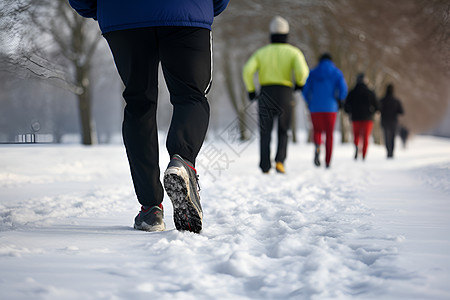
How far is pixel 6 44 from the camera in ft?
12.2

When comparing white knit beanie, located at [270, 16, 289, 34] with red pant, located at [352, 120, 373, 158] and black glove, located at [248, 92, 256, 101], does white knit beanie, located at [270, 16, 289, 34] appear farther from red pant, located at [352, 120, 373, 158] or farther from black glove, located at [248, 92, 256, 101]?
red pant, located at [352, 120, 373, 158]

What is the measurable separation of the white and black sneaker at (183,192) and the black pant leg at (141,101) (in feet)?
0.97

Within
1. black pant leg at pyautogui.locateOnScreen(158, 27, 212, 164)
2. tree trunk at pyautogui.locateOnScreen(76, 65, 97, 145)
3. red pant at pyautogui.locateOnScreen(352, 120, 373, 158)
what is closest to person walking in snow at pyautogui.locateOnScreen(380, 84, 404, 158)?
red pant at pyautogui.locateOnScreen(352, 120, 373, 158)

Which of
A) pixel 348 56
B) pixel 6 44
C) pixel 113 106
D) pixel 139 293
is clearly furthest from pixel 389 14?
pixel 113 106

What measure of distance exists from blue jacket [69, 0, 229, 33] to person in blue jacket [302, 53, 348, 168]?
17.6ft

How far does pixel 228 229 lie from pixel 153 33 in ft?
3.90

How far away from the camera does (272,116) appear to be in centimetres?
658

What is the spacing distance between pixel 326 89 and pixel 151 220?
5.61 m

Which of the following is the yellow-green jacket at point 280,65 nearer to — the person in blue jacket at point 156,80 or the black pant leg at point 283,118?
the black pant leg at point 283,118

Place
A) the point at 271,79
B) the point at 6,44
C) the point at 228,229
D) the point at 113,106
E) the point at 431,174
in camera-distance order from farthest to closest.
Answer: the point at 113,106 < the point at 271,79 < the point at 431,174 < the point at 6,44 < the point at 228,229

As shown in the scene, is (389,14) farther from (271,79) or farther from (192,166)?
(192,166)

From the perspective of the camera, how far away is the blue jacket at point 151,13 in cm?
238

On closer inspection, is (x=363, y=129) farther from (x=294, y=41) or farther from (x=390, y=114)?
(x=294, y=41)

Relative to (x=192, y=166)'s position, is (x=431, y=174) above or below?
below
